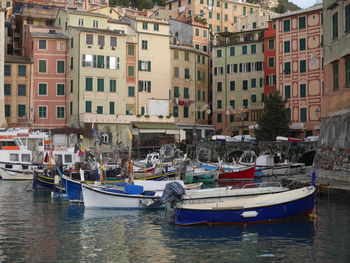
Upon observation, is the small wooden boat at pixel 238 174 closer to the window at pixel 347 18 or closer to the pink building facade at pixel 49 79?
the window at pixel 347 18

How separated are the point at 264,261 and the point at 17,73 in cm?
5348

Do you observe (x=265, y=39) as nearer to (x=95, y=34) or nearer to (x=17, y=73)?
(x=95, y=34)

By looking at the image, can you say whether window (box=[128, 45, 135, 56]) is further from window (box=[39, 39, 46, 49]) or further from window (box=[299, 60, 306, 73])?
window (box=[299, 60, 306, 73])

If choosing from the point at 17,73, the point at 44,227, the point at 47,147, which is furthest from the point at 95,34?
the point at 44,227

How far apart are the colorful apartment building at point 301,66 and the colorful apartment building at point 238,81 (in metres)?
5.53

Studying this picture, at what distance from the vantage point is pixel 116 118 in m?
64.1

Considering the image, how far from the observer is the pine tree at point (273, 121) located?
5931cm

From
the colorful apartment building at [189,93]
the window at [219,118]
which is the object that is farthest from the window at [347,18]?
the window at [219,118]

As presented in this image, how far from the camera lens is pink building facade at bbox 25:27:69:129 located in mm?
64625

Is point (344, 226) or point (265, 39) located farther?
point (265, 39)

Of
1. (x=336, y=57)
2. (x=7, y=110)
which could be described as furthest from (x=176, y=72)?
(x=336, y=57)

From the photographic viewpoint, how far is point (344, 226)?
845 inches

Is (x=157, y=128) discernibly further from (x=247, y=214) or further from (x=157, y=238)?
(x=157, y=238)

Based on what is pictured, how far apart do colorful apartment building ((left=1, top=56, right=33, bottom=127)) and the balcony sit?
7.06 m
